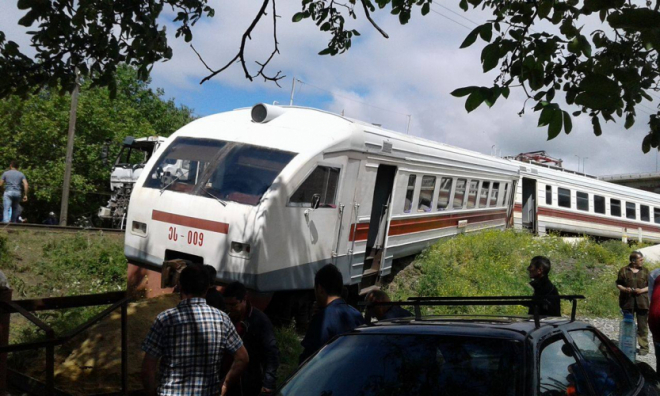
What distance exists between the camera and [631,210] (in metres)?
28.7

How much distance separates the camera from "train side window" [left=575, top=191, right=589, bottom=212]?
26.2 meters

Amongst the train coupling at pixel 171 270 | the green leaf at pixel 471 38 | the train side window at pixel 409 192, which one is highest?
the green leaf at pixel 471 38

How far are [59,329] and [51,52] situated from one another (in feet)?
10.3

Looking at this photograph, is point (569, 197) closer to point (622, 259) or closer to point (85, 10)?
point (622, 259)

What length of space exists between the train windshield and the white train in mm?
17

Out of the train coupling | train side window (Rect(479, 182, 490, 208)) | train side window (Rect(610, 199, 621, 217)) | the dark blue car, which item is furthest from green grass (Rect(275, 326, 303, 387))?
train side window (Rect(610, 199, 621, 217))

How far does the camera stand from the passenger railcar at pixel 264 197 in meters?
9.16

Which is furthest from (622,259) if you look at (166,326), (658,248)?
(166,326)

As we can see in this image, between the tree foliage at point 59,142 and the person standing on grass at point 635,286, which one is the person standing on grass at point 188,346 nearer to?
the person standing on grass at point 635,286

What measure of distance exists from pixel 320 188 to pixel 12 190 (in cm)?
1049

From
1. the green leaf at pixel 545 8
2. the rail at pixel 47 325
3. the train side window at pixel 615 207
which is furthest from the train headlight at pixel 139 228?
the train side window at pixel 615 207

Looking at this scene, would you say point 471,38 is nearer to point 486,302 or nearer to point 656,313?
point 486,302

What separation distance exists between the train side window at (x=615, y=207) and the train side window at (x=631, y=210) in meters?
0.64

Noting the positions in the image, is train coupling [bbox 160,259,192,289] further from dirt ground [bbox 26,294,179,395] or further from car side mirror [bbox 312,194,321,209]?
car side mirror [bbox 312,194,321,209]
